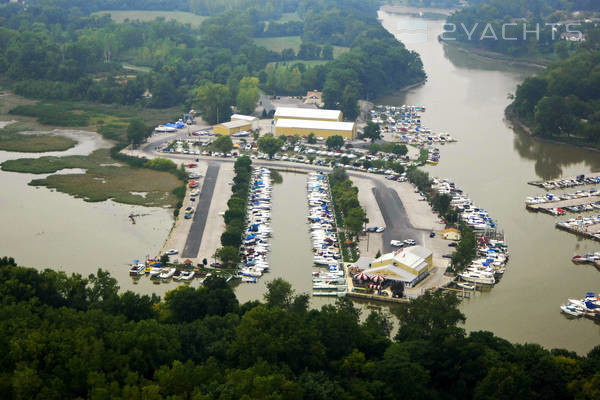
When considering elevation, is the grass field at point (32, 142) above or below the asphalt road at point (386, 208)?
below

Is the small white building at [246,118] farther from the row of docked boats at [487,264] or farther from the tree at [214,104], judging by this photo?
the row of docked boats at [487,264]

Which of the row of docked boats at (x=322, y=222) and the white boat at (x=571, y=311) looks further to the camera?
the row of docked boats at (x=322, y=222)

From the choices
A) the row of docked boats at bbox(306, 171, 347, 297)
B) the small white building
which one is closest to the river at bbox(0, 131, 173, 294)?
the row of docked boats at bbox(306, 171, 347, 297)

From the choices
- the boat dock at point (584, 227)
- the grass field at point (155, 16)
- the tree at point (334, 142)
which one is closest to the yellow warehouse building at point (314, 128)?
the tree at point (334, 142)

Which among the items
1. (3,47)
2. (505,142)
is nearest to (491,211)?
(505,142)

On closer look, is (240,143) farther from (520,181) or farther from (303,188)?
(520,181)

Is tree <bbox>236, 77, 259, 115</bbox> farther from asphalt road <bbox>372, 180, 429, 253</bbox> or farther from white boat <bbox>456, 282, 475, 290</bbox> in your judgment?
white boat <bbox>456, 282, 475, 290</bbox>

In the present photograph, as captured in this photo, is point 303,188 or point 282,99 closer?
point 303,188
